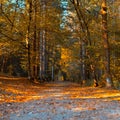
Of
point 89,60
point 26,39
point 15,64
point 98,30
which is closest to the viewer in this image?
point 89,60

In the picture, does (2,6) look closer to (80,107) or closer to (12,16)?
(12,16)

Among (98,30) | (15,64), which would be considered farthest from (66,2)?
(15,64)

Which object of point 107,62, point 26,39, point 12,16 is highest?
point 12,16

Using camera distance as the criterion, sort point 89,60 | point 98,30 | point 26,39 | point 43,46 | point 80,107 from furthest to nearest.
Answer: point 43,46
point 98,30
point 26,39
point 89,60
point 80,107

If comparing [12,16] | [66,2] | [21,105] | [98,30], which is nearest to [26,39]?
[12,16]

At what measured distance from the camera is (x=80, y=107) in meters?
10.2

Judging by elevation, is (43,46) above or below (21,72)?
above

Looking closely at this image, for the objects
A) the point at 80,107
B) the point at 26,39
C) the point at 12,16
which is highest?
the point at 12,16

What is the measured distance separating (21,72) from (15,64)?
1.83 metres

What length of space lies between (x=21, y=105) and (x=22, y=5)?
47.6 ft

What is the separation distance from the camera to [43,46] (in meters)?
29.8

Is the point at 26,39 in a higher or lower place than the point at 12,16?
lower

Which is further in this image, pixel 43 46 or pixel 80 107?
pixel 43 46

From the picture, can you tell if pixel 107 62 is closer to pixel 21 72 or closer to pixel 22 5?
pixel 22 5
